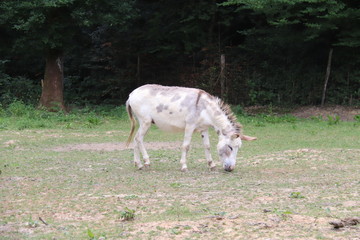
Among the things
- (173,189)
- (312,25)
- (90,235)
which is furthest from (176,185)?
(312,25)

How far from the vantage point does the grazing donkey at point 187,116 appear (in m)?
9.88

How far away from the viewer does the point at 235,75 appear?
70.7ft

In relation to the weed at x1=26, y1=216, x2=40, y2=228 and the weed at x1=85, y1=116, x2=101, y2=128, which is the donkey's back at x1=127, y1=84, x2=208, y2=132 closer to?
the weed at x1=26, y1=216, x2=40, y2=228

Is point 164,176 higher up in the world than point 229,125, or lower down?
lower down

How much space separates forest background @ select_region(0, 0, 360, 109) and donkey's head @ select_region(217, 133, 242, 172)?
9228mm

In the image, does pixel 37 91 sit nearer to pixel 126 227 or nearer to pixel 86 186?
pixel 86 186

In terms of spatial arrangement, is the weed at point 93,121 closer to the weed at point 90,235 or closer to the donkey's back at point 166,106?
the donkey's back at point 166,106

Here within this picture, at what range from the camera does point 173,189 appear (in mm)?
8039

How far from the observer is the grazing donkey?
9.88 meters

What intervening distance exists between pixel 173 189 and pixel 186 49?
15.6 metres

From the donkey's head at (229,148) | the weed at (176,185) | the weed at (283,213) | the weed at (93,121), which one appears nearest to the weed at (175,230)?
Result: the weed at (283,213)

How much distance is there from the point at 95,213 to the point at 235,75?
51.0 feet

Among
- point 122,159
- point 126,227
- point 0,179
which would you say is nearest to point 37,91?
point 122,159

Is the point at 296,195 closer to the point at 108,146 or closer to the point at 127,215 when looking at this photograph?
the point at 127,215
